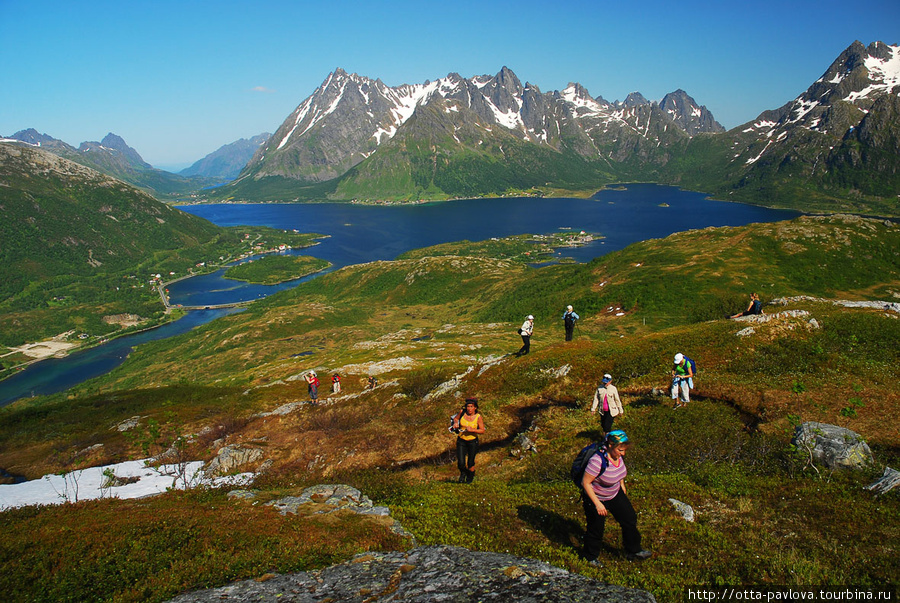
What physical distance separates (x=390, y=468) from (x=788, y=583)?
17558 millimetres

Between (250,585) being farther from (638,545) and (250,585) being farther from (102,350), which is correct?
(102,350)

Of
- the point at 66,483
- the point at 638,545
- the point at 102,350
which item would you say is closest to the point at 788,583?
the point at 638,545

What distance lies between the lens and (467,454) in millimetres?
18188

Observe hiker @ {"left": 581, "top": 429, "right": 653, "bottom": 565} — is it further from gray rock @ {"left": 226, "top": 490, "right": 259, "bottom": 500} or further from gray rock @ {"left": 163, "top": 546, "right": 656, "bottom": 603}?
gray rock @ {"left": 226, "top": 490, "right": 259, "bottom": 500}

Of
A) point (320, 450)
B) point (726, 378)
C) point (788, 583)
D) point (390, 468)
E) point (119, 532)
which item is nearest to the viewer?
point (788, 583)

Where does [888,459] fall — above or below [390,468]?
above

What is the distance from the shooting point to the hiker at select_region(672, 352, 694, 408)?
2200 centimetres

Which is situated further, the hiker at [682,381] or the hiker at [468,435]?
the hiker at [682,381]

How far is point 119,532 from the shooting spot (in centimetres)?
1297

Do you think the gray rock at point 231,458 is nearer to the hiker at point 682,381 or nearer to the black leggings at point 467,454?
the black leggings at point 467,454

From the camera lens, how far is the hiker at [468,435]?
688 inches

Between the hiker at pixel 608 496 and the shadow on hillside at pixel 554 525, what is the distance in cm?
125

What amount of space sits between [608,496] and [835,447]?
1061 cm

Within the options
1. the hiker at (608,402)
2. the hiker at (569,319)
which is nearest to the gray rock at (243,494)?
the hiker at (608,402)
